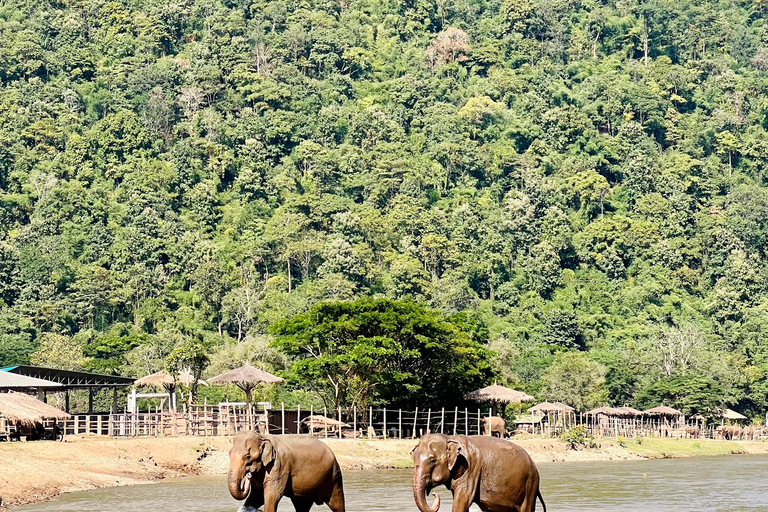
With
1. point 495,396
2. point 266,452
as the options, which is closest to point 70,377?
point 495,396

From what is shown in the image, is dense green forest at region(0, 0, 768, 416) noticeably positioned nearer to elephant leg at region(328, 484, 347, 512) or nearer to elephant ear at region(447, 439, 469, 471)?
elephant leg at region(328, 484, 347, 512)

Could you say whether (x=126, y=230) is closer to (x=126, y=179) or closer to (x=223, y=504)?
(x=126, y=179)

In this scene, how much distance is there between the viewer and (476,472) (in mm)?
14703

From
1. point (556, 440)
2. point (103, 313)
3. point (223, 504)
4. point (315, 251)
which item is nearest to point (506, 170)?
point (315, 251)

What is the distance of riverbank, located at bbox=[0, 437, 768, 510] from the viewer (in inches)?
1082

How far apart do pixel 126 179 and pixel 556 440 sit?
6695 centimetres

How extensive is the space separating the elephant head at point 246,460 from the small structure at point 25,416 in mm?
21368

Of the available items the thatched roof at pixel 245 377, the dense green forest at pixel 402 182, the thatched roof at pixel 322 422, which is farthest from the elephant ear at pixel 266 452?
the dense green forest at pixel 402 182

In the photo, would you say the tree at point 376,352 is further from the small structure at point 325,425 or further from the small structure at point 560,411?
the small structure at point 560,411

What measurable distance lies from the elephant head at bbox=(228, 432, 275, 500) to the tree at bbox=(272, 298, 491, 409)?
3020 centimetres

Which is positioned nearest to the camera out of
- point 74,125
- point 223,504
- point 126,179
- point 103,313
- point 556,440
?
point 223,504

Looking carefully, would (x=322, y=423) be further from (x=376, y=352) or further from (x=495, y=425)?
(x=495, y=425)

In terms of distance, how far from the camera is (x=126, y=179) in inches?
4333

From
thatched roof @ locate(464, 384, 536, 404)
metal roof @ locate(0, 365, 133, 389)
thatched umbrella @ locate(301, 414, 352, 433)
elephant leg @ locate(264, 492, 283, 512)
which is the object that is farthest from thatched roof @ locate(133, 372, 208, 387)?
elephant leg @ locate(264, 492, 283, 512)
